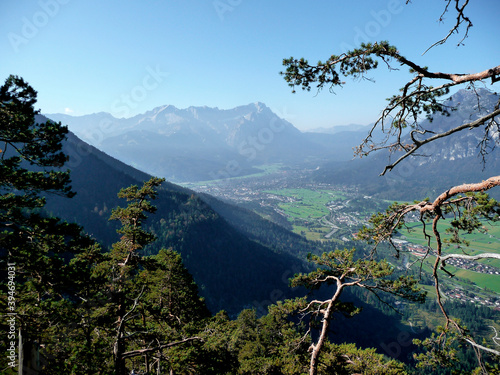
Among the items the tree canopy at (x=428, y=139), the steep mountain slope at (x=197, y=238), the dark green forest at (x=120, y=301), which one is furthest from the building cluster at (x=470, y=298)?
the tree canopy at (x=428, y=139)

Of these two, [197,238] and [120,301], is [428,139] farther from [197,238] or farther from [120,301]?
[197,238]

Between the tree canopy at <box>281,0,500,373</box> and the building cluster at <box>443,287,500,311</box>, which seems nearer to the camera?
the tree canopy at <box>281,0,500,373</box>

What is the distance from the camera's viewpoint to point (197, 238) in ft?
482

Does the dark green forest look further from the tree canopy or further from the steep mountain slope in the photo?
the steep mountain slope

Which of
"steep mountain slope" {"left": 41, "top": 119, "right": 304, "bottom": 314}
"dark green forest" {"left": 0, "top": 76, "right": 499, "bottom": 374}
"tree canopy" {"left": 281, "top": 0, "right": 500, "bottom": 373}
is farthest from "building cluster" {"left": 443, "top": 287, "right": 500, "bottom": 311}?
"tree canopy" {"left": 281, "top": 0, "right": 500, "bottom": 373}

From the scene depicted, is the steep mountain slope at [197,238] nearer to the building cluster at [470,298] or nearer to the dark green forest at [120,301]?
the building cluster at [470,298]

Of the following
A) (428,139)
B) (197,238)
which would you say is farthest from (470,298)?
(428,139)

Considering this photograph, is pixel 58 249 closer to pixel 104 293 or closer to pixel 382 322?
pixel 104 293

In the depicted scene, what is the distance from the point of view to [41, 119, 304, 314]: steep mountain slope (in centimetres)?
12594

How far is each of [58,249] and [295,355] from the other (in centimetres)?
1076

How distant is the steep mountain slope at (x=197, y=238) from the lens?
Result: 125938 millimetres

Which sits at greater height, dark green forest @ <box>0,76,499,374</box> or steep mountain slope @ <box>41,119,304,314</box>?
dark green forest @ <box>0,76,499,374</box>

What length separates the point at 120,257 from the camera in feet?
46.1

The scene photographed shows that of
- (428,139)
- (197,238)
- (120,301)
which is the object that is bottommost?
(197,238)
